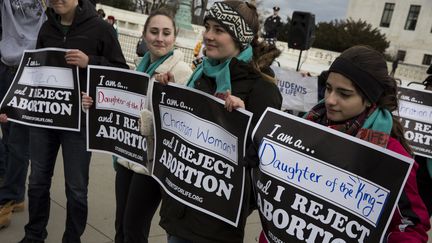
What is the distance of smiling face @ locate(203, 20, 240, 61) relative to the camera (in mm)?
2357

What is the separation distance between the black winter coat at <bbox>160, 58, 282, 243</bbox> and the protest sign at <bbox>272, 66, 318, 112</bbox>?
6507mm

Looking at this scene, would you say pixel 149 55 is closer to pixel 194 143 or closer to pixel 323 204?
pixel 194 143

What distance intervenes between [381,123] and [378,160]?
21 centimetres

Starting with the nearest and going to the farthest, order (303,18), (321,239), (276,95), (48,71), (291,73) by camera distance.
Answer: (321,239) → (276,95) → (48,71) → (291,73) → (303,18)

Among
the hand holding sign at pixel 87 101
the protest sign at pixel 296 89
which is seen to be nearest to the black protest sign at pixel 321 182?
the hand holding sign at pixel 87 101

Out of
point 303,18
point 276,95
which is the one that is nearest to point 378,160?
point 276,95

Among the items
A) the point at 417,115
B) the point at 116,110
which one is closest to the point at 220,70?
the point at 116,110

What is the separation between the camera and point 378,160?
1672mm

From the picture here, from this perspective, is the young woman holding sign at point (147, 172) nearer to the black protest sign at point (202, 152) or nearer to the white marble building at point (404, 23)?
the black protest sign at point (202, 152)

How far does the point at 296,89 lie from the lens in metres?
8.80

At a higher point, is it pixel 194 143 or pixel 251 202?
pixel 194 143

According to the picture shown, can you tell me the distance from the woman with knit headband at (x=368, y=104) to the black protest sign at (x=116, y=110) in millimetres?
1420

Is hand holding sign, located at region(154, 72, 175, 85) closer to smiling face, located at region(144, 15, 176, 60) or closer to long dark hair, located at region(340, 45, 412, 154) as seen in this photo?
smiling face, located at region(144, 15, 176, 60)

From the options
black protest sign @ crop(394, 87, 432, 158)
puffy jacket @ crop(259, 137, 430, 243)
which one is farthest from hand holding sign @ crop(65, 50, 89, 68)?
black protest sign @ crop(394, 87, 432, 158)
